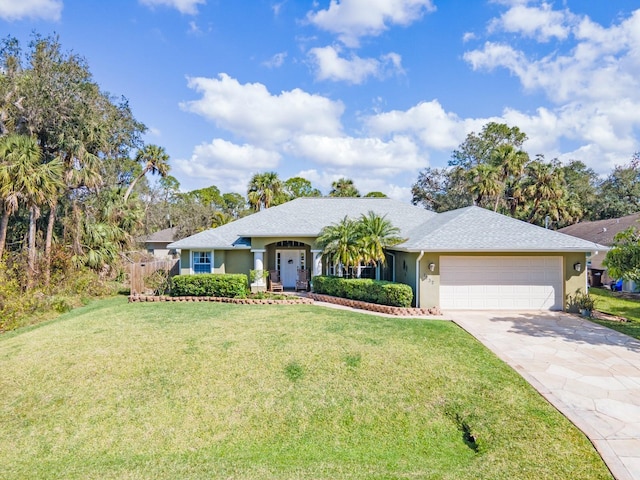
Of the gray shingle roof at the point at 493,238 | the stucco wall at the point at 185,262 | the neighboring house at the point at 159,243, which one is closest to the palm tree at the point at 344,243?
the gray shingle roof at the point at 493,238

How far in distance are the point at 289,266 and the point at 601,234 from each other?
23.8 meters

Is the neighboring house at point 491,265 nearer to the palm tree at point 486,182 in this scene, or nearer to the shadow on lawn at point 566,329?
the shadow on lawn at point 566,329

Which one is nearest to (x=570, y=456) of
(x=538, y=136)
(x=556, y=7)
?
(x=556, y=7)

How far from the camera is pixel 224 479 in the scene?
16.1 ft

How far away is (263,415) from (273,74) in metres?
18.7

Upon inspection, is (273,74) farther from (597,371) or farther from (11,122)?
(597,371)

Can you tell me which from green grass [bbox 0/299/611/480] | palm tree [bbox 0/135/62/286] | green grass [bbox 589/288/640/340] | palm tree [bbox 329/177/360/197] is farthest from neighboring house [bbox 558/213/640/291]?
palm tree [bbox 0/135/62/286]

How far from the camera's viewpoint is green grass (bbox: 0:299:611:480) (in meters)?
5.20

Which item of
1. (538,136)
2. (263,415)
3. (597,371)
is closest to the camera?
(263,415)

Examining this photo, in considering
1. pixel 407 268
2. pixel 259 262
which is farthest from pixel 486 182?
pixel 259 262

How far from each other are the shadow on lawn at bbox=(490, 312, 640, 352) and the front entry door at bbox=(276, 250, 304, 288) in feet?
34.8

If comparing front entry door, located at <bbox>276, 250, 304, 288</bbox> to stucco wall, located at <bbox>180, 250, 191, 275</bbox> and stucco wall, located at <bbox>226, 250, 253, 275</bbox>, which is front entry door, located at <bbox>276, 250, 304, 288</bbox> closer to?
stucco wall, located at <bbox>226, 250, 253, 275</bbox>

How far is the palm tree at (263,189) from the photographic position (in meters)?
33.8

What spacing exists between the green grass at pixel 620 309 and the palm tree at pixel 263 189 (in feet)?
86.6
